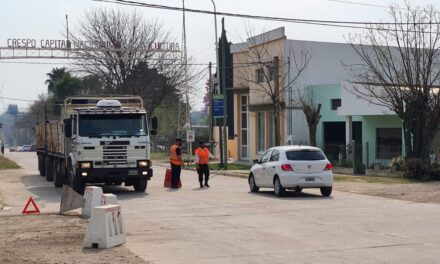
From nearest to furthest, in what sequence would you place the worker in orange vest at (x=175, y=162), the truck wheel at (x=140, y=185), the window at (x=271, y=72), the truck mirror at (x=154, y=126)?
1. the truck wheel at (x=140, y=185)
2. the truck mirror at (x=154, y=126)
3. the worker in orange vest at (x=175, y=162)
4. the window at (x=271, y=72)

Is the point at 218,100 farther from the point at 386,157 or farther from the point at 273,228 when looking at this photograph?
the point at 273,228

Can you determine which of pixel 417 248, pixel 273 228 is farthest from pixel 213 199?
pixel 417 248

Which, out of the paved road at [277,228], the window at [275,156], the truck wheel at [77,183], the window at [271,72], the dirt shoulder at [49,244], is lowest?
the paved road at [277,228]

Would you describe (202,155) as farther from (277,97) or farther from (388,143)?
(388,143)

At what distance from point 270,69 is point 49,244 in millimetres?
31634

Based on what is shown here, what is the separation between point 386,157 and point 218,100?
404 inches

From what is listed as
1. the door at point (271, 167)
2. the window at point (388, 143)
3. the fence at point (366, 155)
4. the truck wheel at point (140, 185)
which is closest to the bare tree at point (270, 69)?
the fence at point (366, 155)

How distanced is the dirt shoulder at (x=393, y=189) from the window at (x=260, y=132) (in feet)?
64.3

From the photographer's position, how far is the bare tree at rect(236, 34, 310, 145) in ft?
142

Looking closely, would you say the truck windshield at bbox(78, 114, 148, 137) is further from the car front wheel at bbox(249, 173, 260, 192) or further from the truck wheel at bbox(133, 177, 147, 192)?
the car front wheel at bbox(249, 173, 260, 192)

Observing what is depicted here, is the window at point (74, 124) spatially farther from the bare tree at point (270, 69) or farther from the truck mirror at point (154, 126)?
the bare tree at point (270, 69)

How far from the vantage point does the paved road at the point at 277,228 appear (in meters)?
11.2

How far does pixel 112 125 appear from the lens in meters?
23.6

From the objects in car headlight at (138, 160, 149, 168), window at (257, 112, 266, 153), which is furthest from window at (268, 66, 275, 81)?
car headlight at (138, 160, 149, 168)
